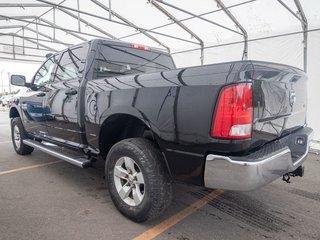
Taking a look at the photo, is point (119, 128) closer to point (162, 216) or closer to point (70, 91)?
point (70, 91)

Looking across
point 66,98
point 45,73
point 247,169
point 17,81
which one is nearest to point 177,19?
point 45,73

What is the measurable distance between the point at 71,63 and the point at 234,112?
272cm

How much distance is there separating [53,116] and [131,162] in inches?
73.4

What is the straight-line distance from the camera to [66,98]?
3.66 meters

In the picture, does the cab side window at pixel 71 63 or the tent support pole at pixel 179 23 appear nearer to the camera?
the cab side window at pixel 71 63

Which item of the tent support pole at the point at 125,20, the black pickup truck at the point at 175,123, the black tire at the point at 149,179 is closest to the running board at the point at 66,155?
the black pickup truck at the point at 175,123

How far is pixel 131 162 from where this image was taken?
8.93 ft

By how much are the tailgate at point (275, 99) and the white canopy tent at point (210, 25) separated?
477 cm

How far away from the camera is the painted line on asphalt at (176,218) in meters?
2.56

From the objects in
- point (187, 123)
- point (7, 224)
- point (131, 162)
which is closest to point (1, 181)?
point (7, 224)

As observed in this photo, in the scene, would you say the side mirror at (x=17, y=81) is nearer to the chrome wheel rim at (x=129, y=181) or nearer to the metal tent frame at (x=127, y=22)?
the chrome wheel rim at (x=129, y=181)

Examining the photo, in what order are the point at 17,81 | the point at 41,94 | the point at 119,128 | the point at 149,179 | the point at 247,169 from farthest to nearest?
1. the point at 17,81
2. the point at 41,94
3. the point at 119,128
4. the point at 149,179
5. the point at 247,169

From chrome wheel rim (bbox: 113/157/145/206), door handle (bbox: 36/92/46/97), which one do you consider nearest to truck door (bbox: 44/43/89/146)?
door handle (bbox: 36/92/46/97)

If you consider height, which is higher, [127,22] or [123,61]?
[127,22]
